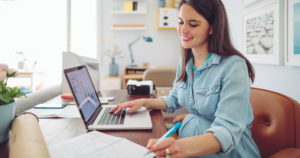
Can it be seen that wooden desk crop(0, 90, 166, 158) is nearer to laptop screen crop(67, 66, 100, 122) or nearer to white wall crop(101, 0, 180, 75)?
laptop screen crop(67, 66, 100, 122)

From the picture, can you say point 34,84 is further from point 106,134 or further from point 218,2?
point 218,2

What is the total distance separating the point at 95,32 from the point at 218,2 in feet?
11.0

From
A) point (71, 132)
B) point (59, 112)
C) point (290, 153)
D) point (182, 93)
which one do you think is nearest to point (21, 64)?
point (59, 112)

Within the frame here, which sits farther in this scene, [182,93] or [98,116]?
[182,93]

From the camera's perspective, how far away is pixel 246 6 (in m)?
2.06

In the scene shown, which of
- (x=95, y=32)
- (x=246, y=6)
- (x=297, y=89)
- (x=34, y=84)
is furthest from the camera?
(x=95, y=32)

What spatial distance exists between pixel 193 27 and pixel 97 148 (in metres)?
0.63

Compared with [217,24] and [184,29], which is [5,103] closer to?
[184,29]

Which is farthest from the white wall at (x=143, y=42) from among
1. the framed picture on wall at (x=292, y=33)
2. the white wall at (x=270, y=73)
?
the framed picture on wall at (x=292, y=33)

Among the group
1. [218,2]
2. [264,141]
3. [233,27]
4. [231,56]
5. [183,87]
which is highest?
[233,27]

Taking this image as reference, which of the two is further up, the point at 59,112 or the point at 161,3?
the point at 161,3

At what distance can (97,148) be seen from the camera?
559 mm

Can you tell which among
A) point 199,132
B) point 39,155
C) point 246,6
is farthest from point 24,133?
point 246,6

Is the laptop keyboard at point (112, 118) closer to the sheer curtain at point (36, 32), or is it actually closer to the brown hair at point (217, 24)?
the brown hair at point (217, 24)
